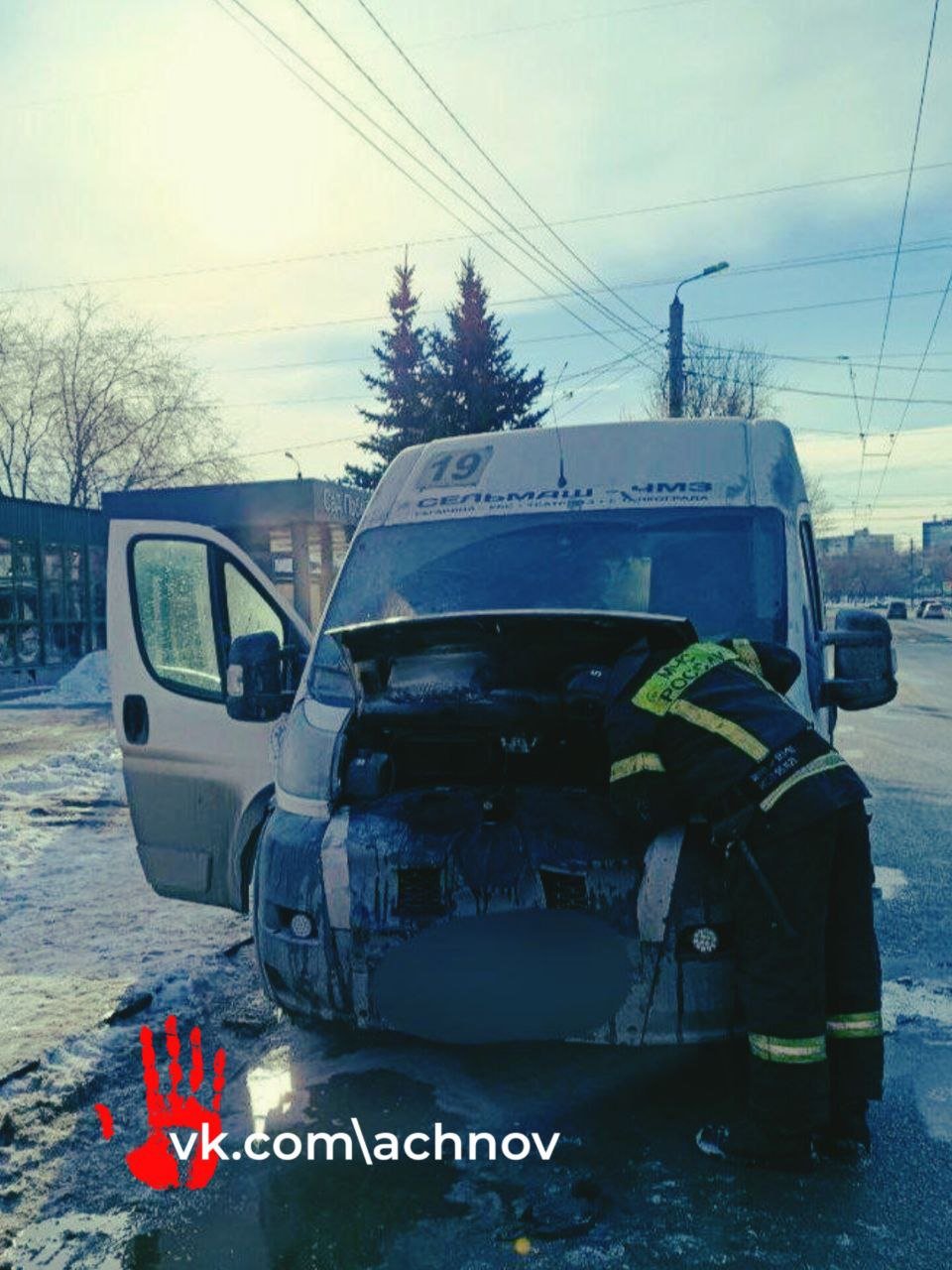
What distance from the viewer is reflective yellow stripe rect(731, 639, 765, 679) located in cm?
339

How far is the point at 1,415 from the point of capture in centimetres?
3784

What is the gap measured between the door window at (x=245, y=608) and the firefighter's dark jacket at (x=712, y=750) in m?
2.36

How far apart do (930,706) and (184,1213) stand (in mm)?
15512

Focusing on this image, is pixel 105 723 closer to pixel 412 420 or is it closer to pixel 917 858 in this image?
pixel 917 858

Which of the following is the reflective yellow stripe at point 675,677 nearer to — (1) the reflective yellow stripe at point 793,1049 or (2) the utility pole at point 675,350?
(1) the reflective yellow stripe at point 793,1049

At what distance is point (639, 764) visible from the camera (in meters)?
3.15

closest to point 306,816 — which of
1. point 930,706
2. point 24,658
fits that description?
point 930,706

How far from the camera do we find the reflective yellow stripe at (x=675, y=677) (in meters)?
3.19

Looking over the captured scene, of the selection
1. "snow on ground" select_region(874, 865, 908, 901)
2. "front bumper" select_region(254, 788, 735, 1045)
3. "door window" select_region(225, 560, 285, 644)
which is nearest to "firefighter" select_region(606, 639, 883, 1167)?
"front bumper" select_region(254, 788, 735, 1045)

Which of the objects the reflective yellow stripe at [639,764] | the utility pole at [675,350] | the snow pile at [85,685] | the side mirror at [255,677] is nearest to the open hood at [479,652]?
the reflective yellow stripe at [639,764]

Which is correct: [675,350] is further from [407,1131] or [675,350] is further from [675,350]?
[407,1131]

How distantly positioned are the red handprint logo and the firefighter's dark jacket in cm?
163

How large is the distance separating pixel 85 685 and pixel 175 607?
1834 centimetres

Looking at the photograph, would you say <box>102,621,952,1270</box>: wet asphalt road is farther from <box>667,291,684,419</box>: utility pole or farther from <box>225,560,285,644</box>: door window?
<box>667,291,684,419</box>: utility pole
